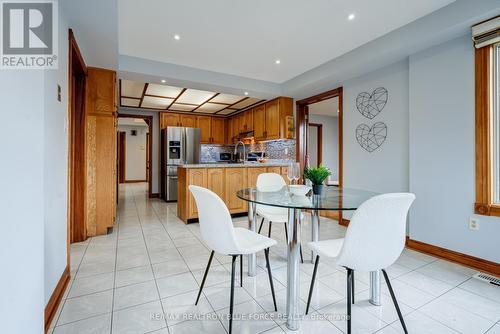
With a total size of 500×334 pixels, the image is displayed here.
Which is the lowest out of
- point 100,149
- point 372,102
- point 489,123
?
point 100,149

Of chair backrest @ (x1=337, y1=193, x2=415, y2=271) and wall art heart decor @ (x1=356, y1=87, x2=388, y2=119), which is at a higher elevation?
wall art heart decor @ (x1=356, y1=87, x2=388, y2=119)

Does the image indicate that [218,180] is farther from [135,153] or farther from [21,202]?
[135,153]

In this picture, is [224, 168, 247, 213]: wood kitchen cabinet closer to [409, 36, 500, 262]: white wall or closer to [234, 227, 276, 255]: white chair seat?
[234, 227, 276, 255]: white chair seat

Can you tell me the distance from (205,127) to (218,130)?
1.28 ft

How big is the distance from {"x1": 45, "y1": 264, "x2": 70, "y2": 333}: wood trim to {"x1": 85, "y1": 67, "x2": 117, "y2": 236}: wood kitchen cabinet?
4.10 ft

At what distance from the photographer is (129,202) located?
558 centimetres

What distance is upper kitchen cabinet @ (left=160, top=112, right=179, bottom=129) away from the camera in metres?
6.17

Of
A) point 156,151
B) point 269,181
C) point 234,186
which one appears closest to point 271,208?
point 269,181

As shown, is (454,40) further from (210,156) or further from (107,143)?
(210,156)

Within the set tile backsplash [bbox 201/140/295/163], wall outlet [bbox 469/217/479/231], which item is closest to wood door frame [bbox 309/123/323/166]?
tile backsplash [bbox 201/140/295/163]

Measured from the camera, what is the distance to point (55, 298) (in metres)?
1.62

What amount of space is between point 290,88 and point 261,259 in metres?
3.01

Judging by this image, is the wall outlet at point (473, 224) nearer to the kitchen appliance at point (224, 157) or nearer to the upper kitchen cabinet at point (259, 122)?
the upper kitchen cabinet at point (259, 122)

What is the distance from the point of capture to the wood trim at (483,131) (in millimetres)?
2141
